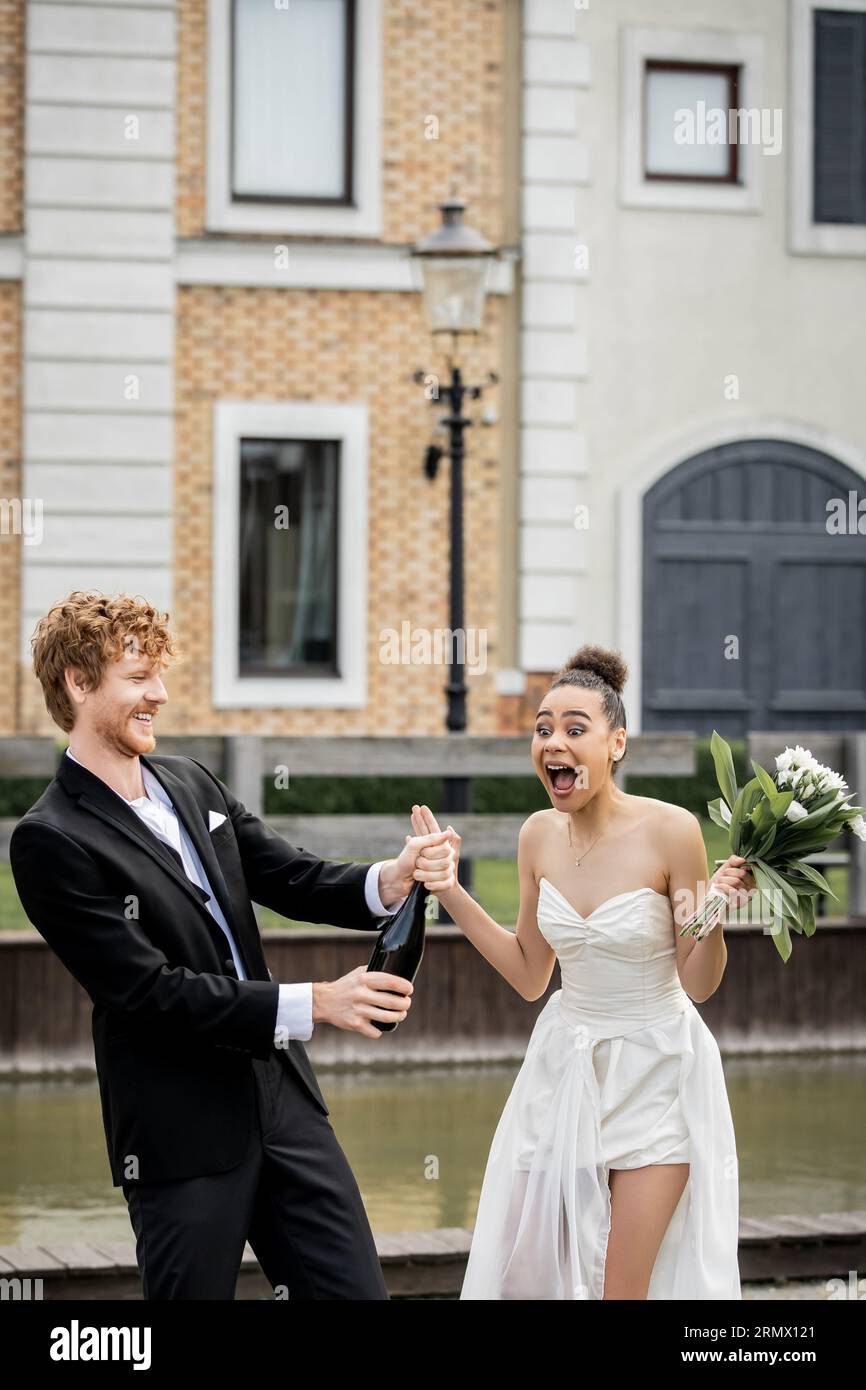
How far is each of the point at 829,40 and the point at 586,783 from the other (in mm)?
14378

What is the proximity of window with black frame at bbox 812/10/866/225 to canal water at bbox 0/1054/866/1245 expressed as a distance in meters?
9.74

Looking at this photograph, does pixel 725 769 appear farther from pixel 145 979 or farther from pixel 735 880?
pixel 145 979

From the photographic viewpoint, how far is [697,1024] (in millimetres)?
4621

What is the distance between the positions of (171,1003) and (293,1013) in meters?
0.23

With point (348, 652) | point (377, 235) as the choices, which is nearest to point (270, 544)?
point (348, 652)

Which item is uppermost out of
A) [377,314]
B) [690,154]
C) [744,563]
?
[690,154]

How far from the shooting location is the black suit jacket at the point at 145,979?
12.6ft

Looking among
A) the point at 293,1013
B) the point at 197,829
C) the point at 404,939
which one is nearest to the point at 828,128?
the point at 404,939

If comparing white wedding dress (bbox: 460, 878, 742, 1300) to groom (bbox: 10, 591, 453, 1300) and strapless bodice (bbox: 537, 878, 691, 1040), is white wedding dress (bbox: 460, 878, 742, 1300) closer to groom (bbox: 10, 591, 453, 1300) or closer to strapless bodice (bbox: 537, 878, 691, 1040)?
strapless bodice (bbox: 537, 878, 691, 1040)

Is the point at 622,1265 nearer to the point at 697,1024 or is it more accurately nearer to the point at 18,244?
the point at 697,1024

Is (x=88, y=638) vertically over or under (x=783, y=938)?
over

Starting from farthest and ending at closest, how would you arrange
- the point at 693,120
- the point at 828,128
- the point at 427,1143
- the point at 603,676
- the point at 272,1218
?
the point at 828,128 → the point at 693,120 → the point at 427,1143 → the point at 603,676 → the point at 272,1218

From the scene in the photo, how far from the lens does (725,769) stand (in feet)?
15.6

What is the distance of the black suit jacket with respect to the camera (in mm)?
3826
